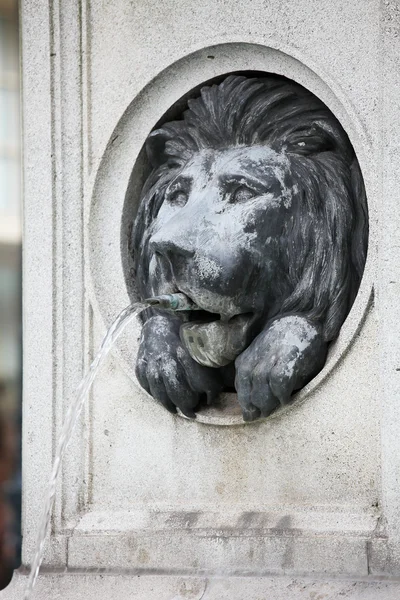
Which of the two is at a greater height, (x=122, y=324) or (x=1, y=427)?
(x=122, y=324)

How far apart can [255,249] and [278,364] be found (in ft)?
0.92

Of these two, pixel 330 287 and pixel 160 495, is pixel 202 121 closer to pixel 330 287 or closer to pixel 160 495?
pixel 330 287

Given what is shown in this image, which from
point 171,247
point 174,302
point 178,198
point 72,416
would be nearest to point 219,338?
point 174,302

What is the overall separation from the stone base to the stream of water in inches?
2.4

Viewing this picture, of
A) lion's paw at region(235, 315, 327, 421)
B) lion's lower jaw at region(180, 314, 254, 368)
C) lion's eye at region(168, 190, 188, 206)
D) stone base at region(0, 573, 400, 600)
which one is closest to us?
stone base at region(0, 573, 400, 600)

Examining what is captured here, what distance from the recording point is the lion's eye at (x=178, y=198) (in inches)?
154

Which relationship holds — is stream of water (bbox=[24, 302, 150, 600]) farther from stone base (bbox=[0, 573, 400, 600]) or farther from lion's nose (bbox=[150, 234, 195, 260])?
lion's nose (bbox=[150, 234, 195, 260])

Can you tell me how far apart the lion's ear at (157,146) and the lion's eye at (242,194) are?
0.29 meters

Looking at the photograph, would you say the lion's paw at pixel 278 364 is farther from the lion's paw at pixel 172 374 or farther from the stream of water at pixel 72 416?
the stream of water at pixel 72 416

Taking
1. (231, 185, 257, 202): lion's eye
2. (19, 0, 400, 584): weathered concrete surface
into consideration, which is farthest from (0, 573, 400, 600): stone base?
(231, 185, 257, 202): lion's eye

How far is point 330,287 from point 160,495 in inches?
26.9

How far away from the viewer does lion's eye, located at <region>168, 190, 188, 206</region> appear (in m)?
3.90

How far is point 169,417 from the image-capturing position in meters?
3.94

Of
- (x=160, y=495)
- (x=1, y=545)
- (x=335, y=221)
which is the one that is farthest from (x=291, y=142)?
(x=1, y=545)
